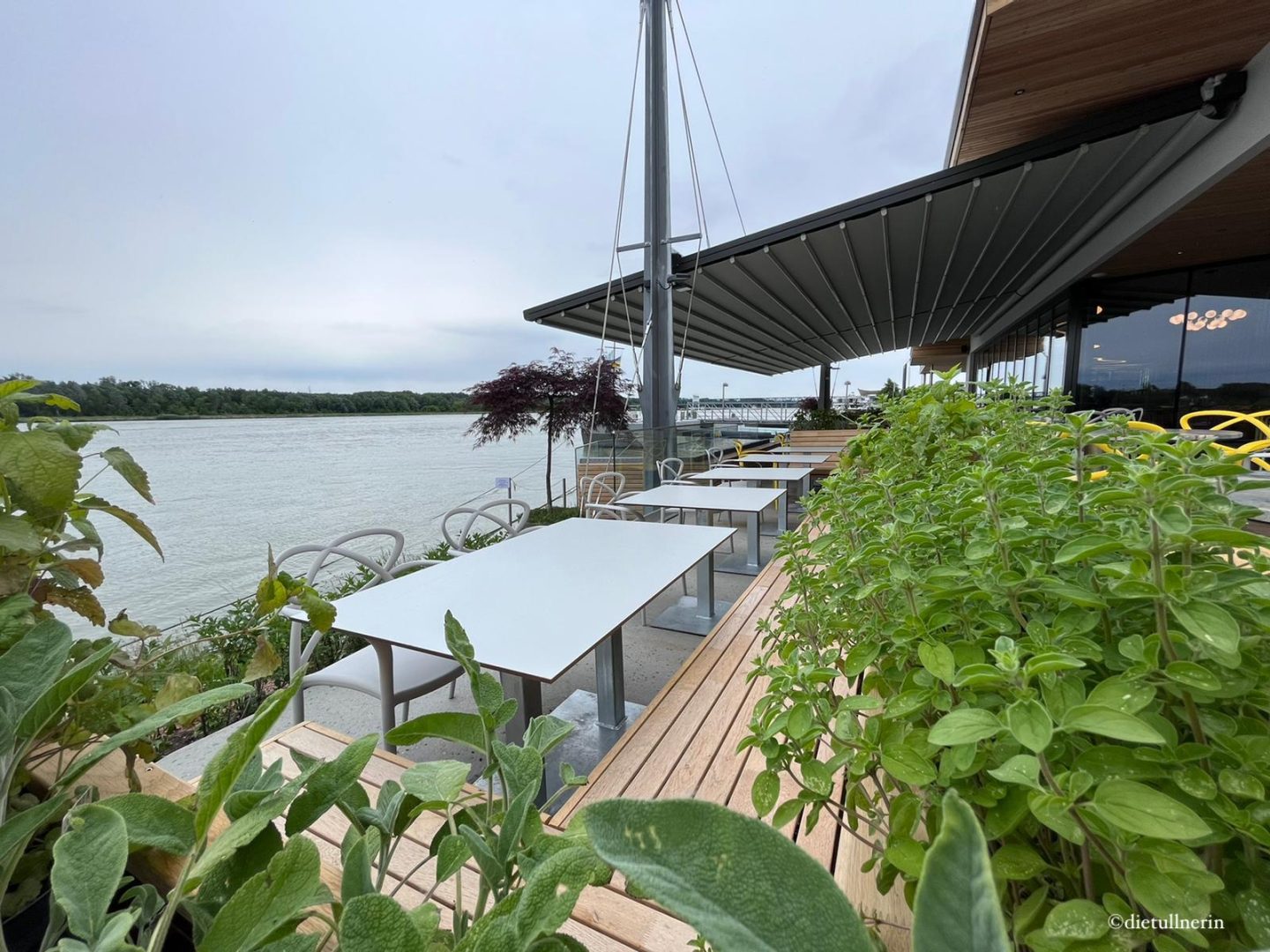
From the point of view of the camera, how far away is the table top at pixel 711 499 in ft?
11.9

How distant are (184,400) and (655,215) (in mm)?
5325

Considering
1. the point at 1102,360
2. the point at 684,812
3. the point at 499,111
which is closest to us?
the point at 684,812

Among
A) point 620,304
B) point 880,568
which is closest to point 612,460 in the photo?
point 620,304

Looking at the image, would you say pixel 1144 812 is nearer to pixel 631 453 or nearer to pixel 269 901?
pixel 269 901

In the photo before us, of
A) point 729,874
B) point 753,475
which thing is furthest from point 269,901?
point 753,475

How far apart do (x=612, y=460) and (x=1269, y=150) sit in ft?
19.5

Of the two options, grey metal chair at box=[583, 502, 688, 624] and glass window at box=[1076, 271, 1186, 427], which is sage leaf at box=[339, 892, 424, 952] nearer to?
grey metal chair at box=[583, 502, 688, 624]

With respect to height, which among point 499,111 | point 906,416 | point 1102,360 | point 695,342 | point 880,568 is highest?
point 499,111

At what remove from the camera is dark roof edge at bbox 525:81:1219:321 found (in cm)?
418

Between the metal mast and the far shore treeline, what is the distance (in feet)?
12.3

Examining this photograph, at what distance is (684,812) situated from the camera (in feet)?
0.78

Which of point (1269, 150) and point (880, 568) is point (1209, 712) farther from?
point (1269, 150)

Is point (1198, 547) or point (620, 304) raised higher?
point (620, 304)

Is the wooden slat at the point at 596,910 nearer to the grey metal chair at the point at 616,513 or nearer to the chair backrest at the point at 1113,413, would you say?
the chair backrest at the point at 1113,413
